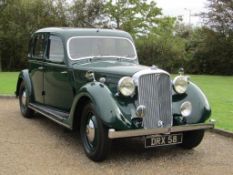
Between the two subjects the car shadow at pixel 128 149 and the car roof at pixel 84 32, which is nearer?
the car shadow at pixel 128 149

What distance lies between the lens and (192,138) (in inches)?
278

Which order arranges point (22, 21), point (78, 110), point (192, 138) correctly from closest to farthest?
point (78, 110)
point (192, 138)
point (22, 21)

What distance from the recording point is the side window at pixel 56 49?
8039 mm

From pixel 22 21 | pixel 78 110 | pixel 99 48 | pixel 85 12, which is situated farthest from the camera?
pixel 85 12

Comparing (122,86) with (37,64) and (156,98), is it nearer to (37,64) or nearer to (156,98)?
(156,98)

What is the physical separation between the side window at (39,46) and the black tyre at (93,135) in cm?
280

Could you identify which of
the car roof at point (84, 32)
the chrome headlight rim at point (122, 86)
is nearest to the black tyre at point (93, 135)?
the chrome headlight rim at point (122, 86)

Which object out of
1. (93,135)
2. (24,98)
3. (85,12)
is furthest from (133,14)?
(93,135)

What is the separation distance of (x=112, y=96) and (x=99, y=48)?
6.55ft

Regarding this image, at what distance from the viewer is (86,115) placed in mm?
6688

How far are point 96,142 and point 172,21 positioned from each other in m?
25.8

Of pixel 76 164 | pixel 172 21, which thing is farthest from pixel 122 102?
pixel 172 21

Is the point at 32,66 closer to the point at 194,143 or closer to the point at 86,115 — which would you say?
the point at 86,115

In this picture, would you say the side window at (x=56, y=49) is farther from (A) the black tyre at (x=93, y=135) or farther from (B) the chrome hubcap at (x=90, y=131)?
(B) the chrome hubcap at (x=90, y=131)
